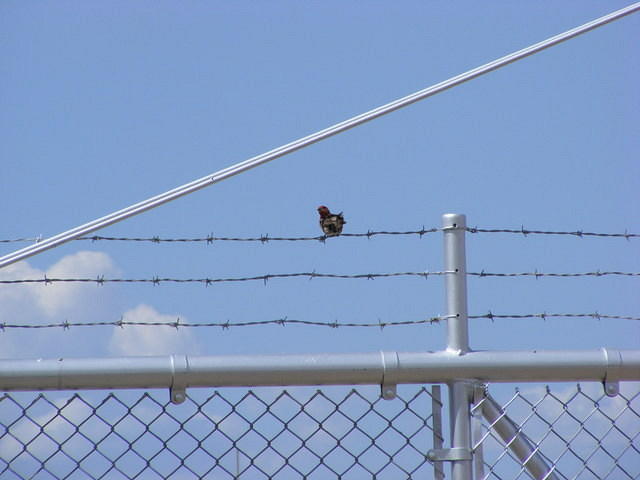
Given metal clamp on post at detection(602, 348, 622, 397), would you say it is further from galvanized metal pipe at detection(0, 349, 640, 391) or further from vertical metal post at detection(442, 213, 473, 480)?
vertical metal post at detection(442, 213, 473, 480)

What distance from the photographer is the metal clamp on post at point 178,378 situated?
2.30 m

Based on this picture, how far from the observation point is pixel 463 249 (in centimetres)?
258

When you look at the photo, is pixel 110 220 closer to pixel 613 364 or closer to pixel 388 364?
pixel 388 364

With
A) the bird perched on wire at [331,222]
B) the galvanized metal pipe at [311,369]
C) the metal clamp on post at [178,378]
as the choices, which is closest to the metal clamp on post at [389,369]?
the galvanized metal pipe at [311,369]

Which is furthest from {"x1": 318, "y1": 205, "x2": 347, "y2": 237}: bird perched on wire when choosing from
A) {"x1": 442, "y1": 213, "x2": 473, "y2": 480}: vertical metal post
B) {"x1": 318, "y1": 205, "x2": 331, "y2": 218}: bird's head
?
{"x1": 442, "y1": 213, "x2": 473, "y2": 480}: vertical metal post

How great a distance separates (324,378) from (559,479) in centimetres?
73

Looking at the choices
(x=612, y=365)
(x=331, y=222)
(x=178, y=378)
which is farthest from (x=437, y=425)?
(x=331, y=222)

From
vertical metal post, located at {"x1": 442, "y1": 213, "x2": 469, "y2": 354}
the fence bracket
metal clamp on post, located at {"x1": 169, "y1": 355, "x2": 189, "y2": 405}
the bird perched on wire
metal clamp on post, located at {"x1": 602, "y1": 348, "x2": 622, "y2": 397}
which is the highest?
the bird perched on wire

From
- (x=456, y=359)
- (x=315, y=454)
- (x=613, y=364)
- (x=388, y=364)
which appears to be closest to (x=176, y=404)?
(x=315, y=454)

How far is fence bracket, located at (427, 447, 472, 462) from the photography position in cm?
240

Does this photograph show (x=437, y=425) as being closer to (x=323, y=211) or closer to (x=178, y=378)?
(x=178, y=378)

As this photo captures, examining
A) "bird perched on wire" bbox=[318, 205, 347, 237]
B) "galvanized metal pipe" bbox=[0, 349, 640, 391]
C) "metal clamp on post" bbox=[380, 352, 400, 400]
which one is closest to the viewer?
"galvanized metal pipe" bbox=[0, 349, 640, 391]

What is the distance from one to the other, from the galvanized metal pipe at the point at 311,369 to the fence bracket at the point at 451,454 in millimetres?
180

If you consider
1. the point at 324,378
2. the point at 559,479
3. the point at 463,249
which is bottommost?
the point at 559,479
